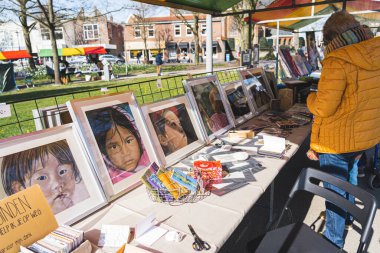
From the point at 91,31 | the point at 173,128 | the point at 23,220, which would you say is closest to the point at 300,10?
the point at 173,128

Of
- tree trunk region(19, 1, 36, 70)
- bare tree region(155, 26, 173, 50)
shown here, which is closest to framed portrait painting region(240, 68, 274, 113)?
tree trunk region(19, 1, 36, 70)

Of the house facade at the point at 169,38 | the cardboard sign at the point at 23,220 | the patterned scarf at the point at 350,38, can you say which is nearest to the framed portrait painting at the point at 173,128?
the cardboard sign at the point at 23,220

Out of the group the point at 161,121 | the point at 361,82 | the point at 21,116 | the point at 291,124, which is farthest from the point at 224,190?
the point at 21,116

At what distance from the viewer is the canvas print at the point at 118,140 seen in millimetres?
1582

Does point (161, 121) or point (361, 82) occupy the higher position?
point (361, 82)

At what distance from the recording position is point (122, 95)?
1786mm

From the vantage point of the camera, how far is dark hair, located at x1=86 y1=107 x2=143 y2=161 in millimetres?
1576

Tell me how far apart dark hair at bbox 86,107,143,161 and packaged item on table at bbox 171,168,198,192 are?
1.15ft

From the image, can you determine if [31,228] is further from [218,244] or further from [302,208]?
[302,208]

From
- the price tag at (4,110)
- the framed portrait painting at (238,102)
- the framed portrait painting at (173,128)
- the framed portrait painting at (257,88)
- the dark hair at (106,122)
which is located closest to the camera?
the price tag at (4,110)

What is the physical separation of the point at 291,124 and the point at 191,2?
1.90 m

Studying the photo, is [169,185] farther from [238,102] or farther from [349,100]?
[238,102]

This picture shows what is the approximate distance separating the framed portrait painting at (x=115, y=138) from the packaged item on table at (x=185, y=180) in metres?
0.27

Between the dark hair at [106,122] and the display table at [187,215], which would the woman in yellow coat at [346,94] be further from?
the dark hair at [106,122]
